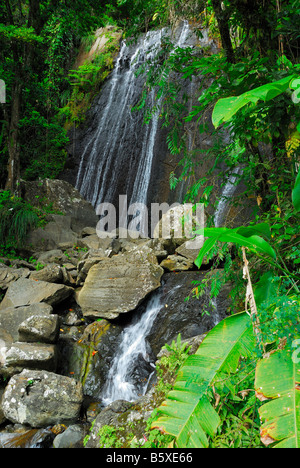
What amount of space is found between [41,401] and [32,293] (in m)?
2.49

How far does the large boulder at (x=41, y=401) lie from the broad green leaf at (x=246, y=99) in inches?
152

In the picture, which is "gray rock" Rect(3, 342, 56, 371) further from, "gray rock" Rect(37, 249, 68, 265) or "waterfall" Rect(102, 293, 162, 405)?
"gray rock" Rect(37, 249, 68, 265)

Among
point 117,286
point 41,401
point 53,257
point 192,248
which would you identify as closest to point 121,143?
point 53,257

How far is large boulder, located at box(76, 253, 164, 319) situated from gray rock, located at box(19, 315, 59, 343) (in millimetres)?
966

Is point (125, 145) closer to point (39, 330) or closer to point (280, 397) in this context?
point (39, 330)

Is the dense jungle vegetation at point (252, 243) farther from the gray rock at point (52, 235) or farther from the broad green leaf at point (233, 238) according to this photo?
the gray rock at point (52, 235)

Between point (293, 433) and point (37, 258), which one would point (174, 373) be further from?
point (37, 258)

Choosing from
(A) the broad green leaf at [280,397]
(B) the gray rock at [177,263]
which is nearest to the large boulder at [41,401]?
(A) the broad green leaf at [280,397]

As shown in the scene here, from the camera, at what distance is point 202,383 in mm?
2062

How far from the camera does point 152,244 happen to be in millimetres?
7262

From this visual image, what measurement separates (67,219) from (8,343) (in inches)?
212

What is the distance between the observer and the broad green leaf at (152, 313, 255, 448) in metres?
1.92

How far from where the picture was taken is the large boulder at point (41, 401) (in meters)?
3.94
